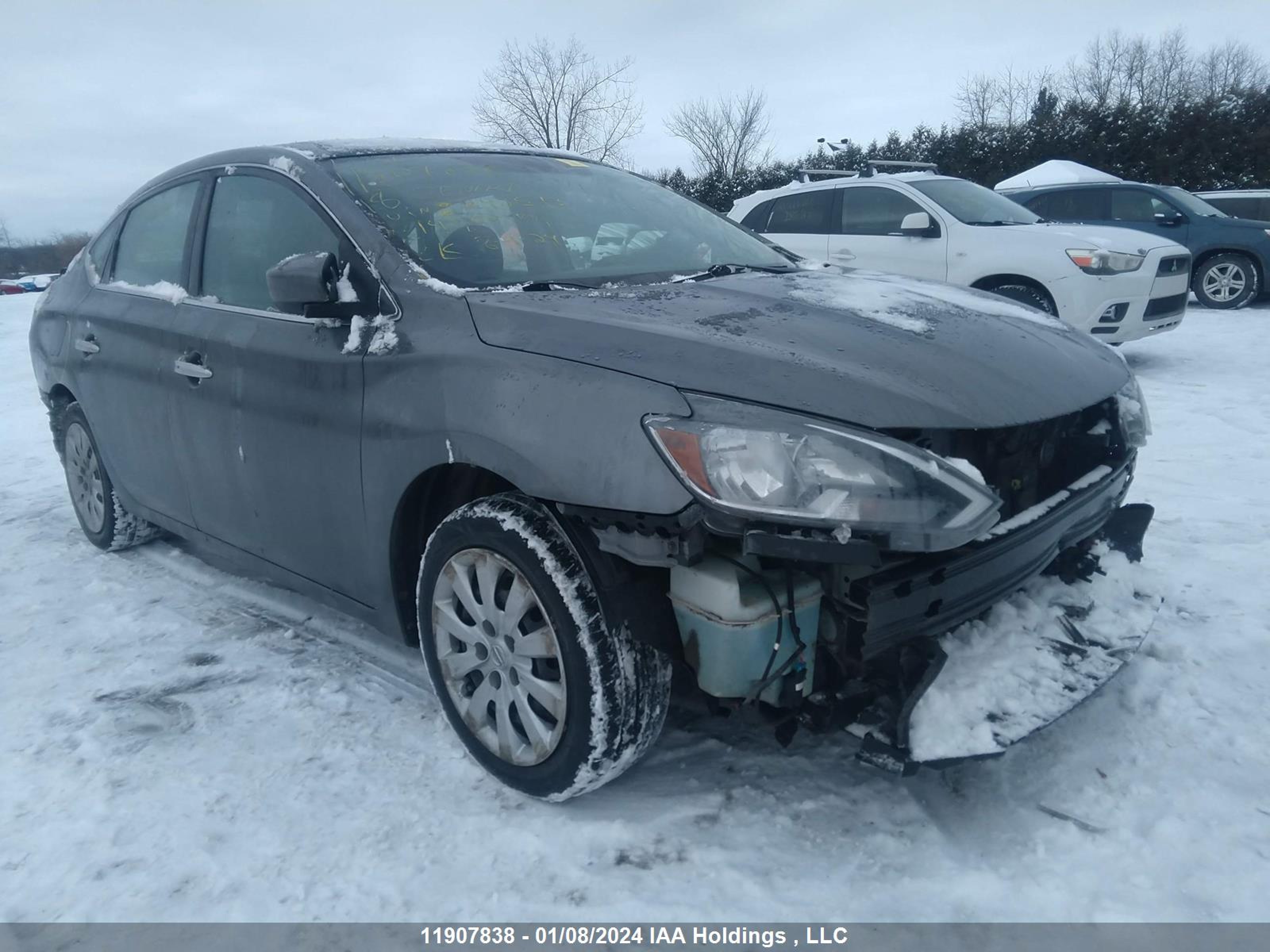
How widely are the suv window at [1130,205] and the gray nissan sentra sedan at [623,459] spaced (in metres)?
9.56

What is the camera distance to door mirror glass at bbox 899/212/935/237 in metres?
7.17

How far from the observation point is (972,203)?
25.6 feet

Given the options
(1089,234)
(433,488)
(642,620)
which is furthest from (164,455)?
(1089,234)

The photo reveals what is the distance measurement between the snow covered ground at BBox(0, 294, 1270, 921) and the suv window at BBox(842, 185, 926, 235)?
517 cm

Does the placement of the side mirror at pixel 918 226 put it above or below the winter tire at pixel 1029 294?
above

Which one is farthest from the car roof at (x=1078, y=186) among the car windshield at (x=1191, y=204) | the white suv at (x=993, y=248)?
the white suv at (x=993, y=248)

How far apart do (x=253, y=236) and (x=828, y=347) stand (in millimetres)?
2077

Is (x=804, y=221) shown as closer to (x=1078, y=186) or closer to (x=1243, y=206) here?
(x=1078, y=186)

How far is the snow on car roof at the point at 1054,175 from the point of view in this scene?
1418 cm

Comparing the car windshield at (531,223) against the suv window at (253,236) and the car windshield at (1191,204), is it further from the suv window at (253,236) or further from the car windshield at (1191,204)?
the car windshield at (1191,204)

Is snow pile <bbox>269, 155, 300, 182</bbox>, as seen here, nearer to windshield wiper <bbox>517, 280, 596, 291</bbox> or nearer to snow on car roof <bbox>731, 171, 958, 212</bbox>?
windshield wiper <bbox>517, 280, 596, 291</bbox>

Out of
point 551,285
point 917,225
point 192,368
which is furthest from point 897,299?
point 917,225

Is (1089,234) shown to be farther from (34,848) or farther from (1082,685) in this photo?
(34,848)
